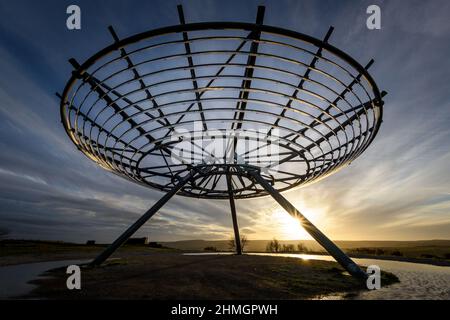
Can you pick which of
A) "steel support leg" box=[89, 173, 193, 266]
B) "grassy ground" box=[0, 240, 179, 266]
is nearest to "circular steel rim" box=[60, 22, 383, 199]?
"steel support leg" box=[89, 173, 193, 266]

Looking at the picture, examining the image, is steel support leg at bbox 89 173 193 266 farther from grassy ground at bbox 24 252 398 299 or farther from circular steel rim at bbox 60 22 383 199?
circular steel rim at bbox 60 22 383 199

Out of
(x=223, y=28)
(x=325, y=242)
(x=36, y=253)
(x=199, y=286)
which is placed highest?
(x=223, y=28)

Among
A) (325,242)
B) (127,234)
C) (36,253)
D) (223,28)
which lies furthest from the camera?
(36,253)

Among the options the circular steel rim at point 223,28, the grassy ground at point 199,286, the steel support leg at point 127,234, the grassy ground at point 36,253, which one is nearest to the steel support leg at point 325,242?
the grassy ground at point 199,286

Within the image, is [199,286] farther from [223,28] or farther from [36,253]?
[36,253]

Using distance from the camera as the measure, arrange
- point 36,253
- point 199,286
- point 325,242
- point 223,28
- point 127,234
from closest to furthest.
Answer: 1. point 223,28
2. point 199,286
3. point 325,242
4. point 127,234
5. point 36,253

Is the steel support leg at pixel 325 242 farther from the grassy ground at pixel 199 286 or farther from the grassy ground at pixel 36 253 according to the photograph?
the grassy ground at pixel 36 253

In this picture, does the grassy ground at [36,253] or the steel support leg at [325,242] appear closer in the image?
the steel support leg at [325,242]

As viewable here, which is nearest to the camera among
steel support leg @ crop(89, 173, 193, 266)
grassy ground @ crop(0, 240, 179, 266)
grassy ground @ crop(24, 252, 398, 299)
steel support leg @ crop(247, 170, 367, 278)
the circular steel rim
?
grassy ground @ crop(24, 252, 398, 299)

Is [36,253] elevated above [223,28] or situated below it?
below

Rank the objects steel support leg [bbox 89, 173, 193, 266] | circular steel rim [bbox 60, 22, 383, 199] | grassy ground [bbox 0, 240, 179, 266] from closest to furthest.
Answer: circular steel rim [bbox 60, 22, 383, 199]
steel support leg [bbox 89, 173, 193, 266]
grassy ground [bbox 0, 240, 179, 266]

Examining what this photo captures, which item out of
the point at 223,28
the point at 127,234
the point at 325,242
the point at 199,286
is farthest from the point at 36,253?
the point at 223,28
